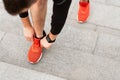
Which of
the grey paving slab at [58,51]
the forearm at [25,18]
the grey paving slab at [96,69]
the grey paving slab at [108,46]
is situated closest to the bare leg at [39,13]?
the forearm at [25,18]

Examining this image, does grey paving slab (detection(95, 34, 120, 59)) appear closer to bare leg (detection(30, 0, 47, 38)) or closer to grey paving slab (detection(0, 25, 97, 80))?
grey paving slab (detection(0, 25, 97, 80))

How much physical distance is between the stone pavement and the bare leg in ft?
0.91

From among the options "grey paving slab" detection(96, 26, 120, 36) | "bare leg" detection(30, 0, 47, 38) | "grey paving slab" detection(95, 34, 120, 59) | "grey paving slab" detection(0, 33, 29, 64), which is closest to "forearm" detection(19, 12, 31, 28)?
"bare leg" detection(30, 0, 47, 38)

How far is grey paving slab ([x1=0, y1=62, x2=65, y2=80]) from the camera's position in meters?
1.66

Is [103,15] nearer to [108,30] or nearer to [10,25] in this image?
[108,30]

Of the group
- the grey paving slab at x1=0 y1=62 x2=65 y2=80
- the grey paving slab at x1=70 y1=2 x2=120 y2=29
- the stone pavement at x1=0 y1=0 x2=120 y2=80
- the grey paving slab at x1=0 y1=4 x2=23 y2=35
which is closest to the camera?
the grey paving slab at x1=0 y1=62 x2=65 y2=80

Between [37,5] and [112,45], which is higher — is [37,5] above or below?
above

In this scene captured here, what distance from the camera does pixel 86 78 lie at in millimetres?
1745

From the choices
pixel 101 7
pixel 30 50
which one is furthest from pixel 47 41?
pixel 101 7

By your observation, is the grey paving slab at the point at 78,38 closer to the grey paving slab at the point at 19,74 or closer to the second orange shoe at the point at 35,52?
the second orange shoe at the point at 35,52

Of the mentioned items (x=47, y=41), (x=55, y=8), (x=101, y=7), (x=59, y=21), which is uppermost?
(x=55, y=8)

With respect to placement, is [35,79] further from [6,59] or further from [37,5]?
[37,5]

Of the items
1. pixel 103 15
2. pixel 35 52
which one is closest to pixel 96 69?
pixel 35 52

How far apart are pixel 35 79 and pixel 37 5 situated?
479 millimetres
